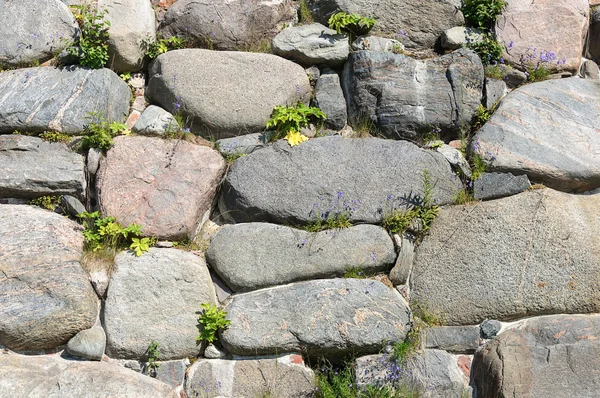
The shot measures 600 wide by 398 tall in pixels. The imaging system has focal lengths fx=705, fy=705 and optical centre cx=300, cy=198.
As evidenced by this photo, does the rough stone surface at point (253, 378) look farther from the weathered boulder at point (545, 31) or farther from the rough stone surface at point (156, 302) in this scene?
the weathered boulder at point (545, 31)

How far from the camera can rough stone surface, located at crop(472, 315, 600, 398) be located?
4211 millimetres

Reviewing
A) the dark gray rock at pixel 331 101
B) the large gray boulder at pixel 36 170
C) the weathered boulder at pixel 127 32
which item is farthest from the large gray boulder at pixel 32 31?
the dark gray rock at pixel 331 101

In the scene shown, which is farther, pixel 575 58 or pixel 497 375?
pixel 575 58

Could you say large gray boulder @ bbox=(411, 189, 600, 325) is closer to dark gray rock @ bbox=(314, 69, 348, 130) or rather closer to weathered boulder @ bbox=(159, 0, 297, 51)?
dark gray rock @ bbox=(314, 69, 348, 130)

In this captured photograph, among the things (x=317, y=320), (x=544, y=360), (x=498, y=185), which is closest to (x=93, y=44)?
(x=317, y=320)

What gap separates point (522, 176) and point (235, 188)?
205cm

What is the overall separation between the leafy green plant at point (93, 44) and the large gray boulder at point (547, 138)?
289 cm

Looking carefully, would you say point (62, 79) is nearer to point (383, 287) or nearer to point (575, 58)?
point (383, 287)

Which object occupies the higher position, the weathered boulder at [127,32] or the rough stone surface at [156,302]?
the weathered boulder at [127,32]

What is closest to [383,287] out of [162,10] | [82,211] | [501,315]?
[501,315]

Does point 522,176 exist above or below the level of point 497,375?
above

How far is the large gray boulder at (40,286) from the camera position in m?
4.41

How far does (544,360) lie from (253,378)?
1.82 metres

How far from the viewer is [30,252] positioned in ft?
15.1
